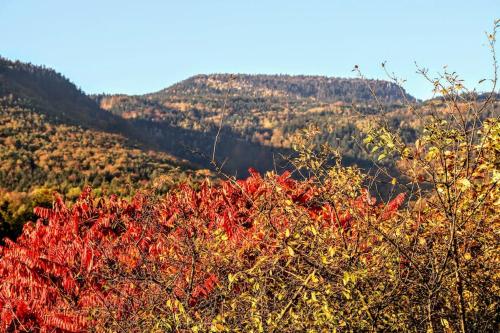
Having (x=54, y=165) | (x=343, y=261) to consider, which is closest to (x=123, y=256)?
(x=343, y=261)

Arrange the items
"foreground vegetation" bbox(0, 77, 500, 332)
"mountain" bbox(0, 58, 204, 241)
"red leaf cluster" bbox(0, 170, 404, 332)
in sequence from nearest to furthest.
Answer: "foreground vegetation" bbox(0, 77, 500, 332), "red leaf cluster" bbox(0, 170, 404, 332), "mountain" bbox(0, 58, 204, 241)

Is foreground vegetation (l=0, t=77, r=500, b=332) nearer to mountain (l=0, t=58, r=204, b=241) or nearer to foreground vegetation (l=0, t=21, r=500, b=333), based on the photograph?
foreground vegetation (l=0, t=21, r=500, b=333)

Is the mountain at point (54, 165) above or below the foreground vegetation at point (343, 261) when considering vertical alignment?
below

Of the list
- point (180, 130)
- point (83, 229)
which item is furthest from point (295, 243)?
point (180, 130)

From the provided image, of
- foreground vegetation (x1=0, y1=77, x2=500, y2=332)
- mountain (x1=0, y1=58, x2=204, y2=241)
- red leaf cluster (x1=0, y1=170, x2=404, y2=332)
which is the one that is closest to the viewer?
foreground vegetation (x1=0, y1=77, x2=500, y2=332)

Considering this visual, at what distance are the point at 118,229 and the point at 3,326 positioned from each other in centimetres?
295

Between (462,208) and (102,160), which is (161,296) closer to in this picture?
(462,208)

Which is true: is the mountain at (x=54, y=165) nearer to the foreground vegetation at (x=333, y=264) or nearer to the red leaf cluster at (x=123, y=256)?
the red leaf cluster at (x=123, y=256)

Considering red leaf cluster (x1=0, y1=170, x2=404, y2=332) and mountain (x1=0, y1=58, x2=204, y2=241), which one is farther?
mountain (x1=0, y1=58, x2=204, y2=241)

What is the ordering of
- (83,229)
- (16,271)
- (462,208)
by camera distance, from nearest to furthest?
1. (462,208)
2. (16,271)
3. (83,229)

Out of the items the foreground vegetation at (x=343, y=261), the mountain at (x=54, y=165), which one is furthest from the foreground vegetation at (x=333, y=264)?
the mountain at (x=54, y=165)

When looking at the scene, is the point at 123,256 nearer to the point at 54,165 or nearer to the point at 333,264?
the point at 333,264

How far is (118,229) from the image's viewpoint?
30.2 feet

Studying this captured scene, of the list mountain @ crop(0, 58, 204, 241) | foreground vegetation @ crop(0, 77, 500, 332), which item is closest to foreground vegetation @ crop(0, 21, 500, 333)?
foreground vegetation @ crop(0, 77, 500, 332)
